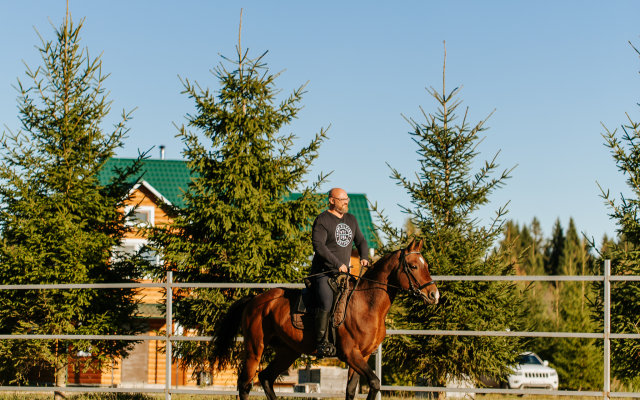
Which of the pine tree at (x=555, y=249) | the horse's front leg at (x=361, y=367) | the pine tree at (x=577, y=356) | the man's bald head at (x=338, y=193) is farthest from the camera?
the pine tree at (x=555, y=249)

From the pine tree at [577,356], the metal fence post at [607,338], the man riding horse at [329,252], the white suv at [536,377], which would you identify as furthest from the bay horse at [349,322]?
the pine tree at [577,356]

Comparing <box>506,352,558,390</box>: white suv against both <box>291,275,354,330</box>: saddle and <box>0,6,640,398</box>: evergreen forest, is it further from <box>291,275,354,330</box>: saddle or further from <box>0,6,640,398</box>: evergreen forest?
<box>291,275,354,330</box>: saddle

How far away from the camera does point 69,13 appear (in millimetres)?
17875

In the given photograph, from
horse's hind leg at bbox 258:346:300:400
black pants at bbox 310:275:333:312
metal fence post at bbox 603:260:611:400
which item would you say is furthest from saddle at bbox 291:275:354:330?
metal fence post at bbox 603:260:611:400

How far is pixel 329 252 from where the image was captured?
8703 millimetres

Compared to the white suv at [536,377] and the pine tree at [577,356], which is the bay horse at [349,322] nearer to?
the white suv at [536,377]

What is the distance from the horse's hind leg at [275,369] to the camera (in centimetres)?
941

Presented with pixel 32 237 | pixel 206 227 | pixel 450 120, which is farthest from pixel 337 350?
pixel 32 237

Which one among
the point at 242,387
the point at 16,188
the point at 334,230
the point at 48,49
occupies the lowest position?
the point at 242,387

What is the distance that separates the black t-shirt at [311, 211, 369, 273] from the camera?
343 inches

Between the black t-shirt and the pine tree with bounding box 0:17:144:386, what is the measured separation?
7742 mm

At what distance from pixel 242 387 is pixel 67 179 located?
341 inches

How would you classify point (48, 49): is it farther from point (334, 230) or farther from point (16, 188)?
point (334, 230)

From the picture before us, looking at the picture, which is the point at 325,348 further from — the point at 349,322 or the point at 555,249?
the point at 555,249
